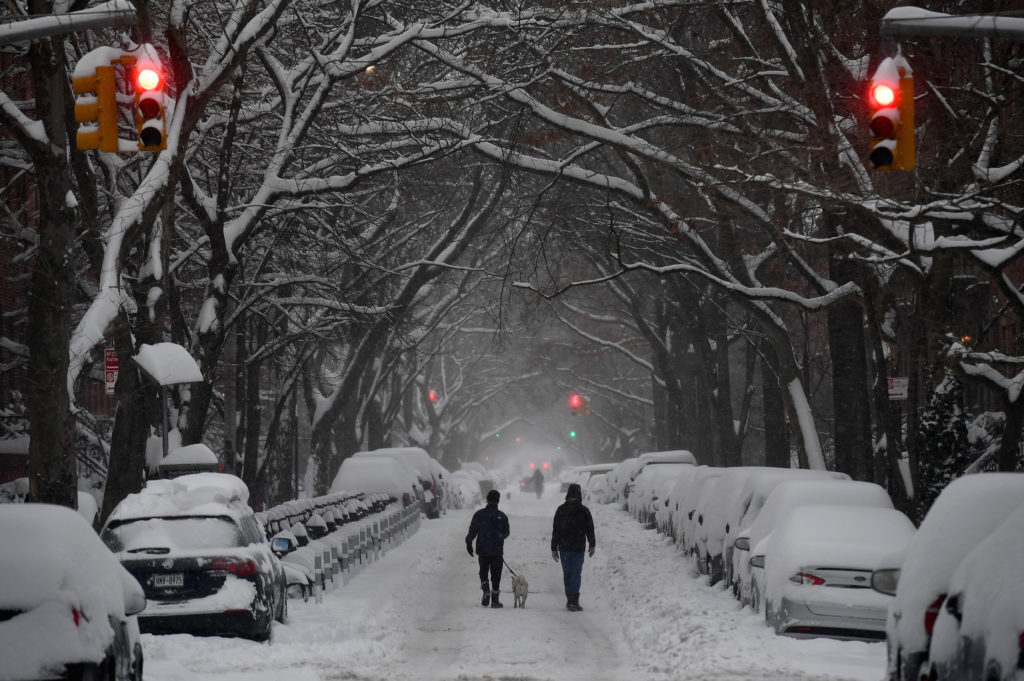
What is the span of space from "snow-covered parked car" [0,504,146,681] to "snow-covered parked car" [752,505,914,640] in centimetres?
681

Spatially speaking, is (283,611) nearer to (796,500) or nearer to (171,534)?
(171,534)

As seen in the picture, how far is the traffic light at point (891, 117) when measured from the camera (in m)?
11.8

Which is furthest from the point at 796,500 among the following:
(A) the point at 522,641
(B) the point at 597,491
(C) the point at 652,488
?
(B) the point at 597,491

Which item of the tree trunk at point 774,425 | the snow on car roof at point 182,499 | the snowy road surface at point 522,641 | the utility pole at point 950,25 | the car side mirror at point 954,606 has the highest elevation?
the utility pole at point 950,25

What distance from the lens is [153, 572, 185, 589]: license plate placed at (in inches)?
514

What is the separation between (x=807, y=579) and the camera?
13.1m

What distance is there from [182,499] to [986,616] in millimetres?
9081

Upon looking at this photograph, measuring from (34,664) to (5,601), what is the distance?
14.0 inches

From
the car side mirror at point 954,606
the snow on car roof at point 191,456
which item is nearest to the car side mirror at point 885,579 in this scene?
the car side mirror at point 954,606

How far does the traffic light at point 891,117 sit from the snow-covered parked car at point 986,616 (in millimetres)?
5311

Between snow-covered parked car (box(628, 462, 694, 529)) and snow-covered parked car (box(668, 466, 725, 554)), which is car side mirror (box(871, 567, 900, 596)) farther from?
snow-covered parked car (box(628, 462, 694, 529))

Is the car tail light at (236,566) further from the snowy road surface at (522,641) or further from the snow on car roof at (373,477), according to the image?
the snow on car roof at (373,477)

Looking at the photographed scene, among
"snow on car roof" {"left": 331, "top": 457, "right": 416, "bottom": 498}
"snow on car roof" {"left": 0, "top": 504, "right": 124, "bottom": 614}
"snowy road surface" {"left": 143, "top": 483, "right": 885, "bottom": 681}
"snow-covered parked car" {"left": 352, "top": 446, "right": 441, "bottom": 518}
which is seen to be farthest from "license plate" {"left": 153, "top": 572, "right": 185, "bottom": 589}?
"snow-covered parked car" {"left": 352, "top": 446, "right": 441, "bottom": 518}

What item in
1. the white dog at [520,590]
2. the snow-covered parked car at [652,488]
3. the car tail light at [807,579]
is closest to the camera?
the car tail light at [807,579]
